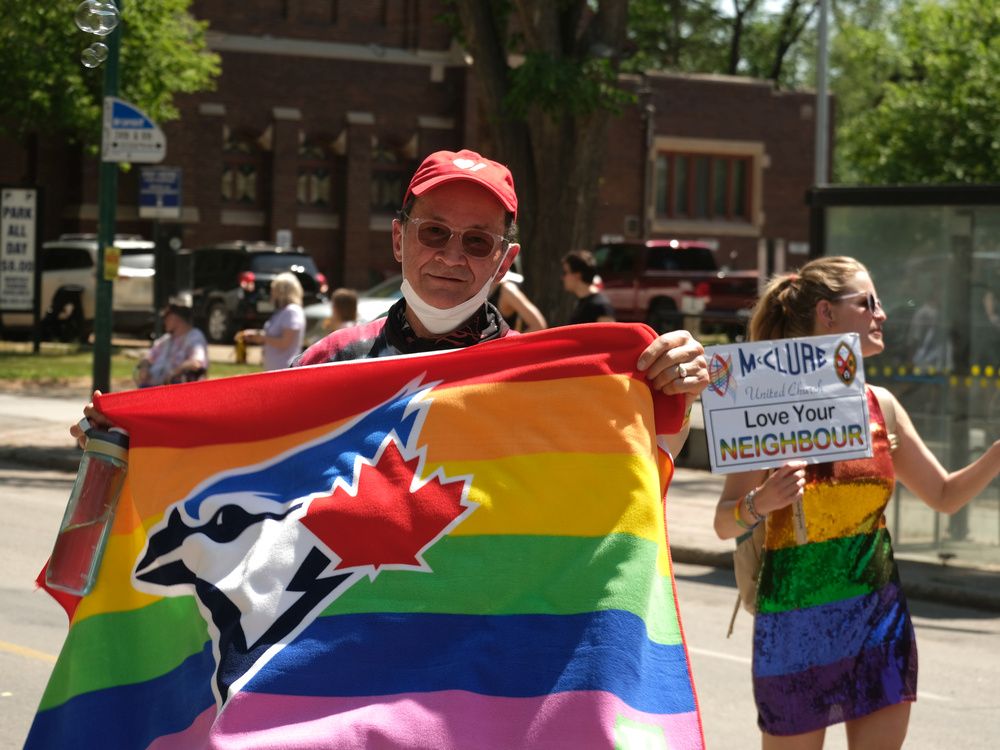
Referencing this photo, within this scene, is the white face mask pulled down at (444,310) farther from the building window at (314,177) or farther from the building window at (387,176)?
the building window at (387,176)

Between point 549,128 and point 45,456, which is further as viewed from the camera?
point 549,128

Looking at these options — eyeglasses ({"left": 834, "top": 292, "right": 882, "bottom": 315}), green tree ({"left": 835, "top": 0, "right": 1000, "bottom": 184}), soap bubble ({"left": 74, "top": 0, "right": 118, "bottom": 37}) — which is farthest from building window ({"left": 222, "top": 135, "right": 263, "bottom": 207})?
eyeglasses ({"left": 834, "top": 292, "right": 882, "bottom": 315})

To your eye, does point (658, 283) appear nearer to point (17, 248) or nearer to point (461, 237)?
point (17, 248)

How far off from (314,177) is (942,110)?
16510mm

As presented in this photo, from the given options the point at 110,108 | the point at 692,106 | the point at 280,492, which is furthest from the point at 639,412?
the point at 692,106

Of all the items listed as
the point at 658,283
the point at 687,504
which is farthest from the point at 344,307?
the point at 658,283

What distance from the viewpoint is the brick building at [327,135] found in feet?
134

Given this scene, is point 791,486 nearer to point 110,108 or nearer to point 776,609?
point 776,609

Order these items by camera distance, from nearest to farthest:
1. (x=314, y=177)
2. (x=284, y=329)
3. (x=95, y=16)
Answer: (x=95, y=16)
(x=284, y=329)
(x=314, y=177)

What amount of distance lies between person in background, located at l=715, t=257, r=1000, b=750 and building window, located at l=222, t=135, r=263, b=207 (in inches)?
1537

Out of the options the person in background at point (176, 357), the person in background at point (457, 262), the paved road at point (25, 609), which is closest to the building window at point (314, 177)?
the paved road at point (25, 609)

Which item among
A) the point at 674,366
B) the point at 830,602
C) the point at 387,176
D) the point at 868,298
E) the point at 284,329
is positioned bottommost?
the point at 830,602

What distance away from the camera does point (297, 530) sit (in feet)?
10.2

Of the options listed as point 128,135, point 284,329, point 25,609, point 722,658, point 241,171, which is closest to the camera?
point 722,658
